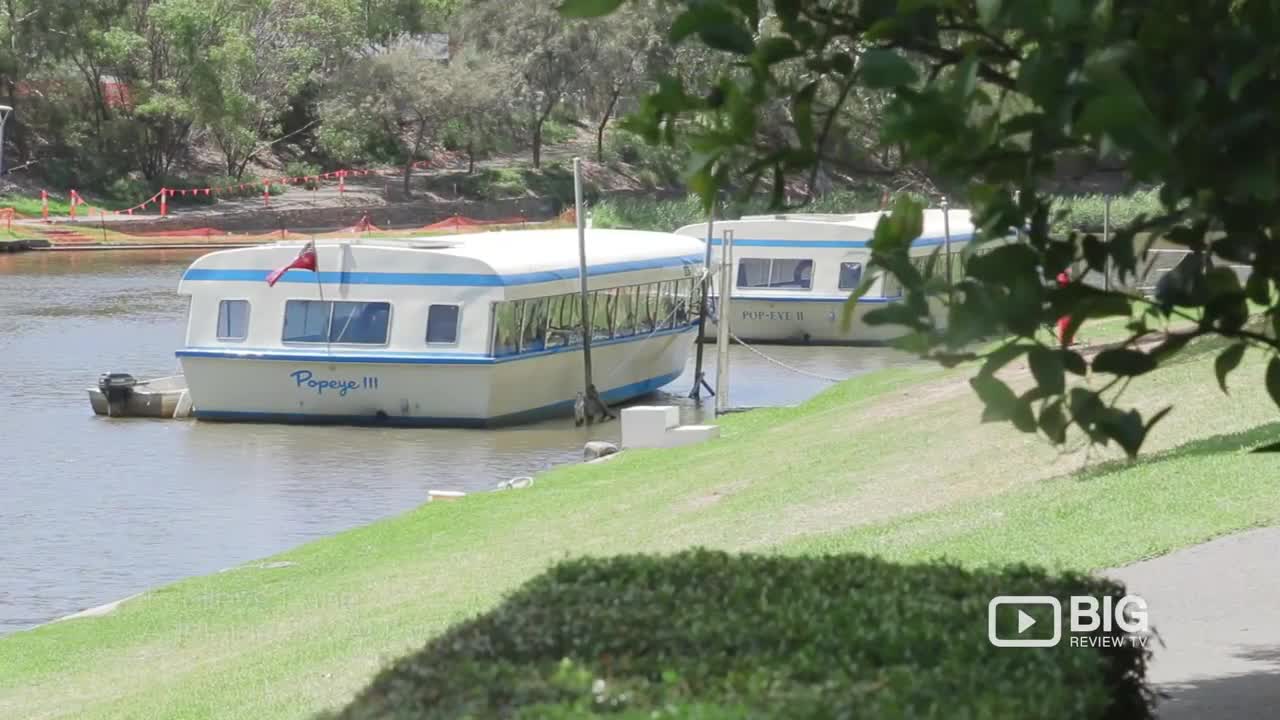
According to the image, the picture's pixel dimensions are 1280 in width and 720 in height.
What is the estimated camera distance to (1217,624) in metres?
8.98

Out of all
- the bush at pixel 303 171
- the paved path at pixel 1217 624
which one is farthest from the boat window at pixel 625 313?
the bush at pixel 303 171

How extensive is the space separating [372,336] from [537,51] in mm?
56030

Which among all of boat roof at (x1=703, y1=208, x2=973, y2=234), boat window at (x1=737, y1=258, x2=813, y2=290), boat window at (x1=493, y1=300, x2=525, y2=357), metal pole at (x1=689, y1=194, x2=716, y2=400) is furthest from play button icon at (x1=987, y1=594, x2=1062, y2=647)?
boat window at (x1=737, y1=258, x2=813, y2=290)

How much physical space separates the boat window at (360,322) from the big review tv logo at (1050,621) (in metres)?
25.3

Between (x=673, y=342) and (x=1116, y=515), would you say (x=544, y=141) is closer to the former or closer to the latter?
(x=673, y=342)

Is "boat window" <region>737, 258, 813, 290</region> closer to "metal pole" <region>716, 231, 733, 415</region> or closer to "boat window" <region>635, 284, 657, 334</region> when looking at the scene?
"boat window" <region>635, 284, 657, 334</region>

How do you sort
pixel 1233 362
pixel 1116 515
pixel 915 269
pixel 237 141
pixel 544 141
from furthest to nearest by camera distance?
1. pixel 544 141
2. pixel 237 141
3. pixel 1116 515
4. pixel 1233 362
5. pixel 915 269

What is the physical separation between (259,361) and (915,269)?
88.7ft

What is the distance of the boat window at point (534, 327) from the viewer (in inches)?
1237

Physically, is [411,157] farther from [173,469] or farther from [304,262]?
[173,469]

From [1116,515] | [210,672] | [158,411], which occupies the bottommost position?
[158,411]

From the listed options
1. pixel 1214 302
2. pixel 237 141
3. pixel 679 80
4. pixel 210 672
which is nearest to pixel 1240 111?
pixel 1214 302

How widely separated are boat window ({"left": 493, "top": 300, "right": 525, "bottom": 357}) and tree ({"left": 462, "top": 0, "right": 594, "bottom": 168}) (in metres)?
53.2

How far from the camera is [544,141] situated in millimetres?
95188
